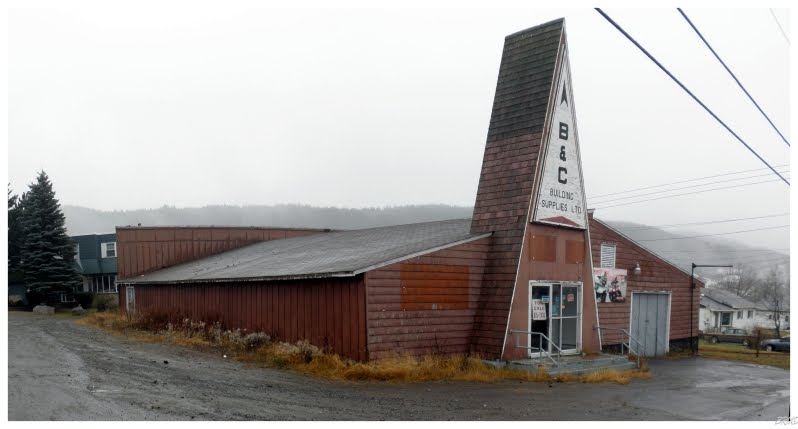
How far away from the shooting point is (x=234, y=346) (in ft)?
61.5

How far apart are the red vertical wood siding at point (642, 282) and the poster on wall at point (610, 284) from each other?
19 centimetres

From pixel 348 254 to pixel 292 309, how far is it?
2.72m

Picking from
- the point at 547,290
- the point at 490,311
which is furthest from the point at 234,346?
A: the point at 547,290

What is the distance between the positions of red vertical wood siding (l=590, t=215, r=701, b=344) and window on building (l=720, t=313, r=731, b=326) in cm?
5018

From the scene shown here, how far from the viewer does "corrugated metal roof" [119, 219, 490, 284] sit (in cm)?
1688

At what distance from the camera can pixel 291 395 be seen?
12.1 metres

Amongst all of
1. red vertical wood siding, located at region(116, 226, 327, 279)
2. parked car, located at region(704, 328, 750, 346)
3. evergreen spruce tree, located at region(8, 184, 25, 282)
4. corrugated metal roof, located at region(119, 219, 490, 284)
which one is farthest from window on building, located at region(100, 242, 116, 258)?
parked car, located at region(704, 328, 750, 346)

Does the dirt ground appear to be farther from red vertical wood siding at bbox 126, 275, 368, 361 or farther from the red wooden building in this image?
the red wooden building

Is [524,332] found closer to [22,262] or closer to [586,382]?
[586,382]

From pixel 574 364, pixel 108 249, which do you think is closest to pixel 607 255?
pixel 574 364

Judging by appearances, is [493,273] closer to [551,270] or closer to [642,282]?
[551,270]

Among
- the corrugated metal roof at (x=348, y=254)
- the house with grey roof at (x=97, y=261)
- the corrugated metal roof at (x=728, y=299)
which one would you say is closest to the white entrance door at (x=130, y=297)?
the corrugated metal roof at (x=348, y=254)

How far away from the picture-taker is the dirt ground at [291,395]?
34.2ft

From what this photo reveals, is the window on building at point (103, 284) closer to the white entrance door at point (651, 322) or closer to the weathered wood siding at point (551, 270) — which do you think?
the white entrance door at point (651, 322)
